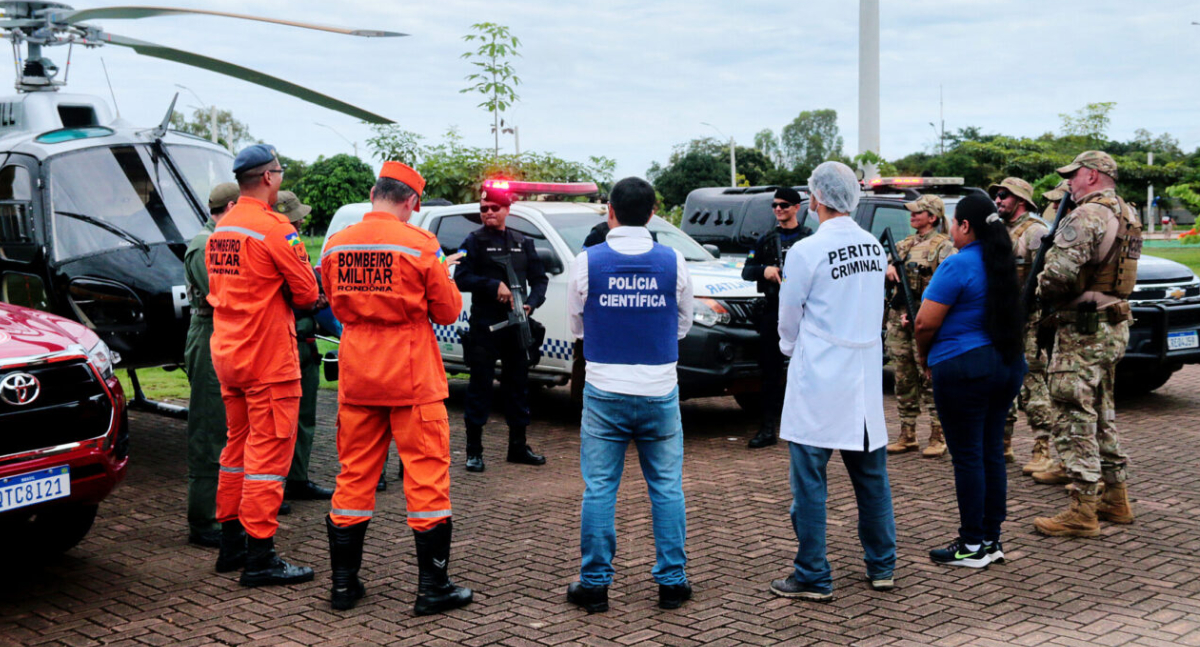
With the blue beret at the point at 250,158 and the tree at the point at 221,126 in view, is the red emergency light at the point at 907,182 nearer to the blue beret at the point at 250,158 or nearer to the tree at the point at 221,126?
the blue beret at the point at 250,158

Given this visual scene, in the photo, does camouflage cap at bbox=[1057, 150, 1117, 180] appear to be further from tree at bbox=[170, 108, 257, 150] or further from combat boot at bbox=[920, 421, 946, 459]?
tree at bbox=[170, 108, 257, 150]

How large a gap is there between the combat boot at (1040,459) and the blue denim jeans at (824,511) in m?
2.67

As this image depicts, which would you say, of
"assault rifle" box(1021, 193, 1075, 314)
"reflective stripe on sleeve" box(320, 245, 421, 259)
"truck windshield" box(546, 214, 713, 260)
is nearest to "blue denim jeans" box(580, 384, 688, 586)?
"reflective stripe on sleeve" box(320, 245, 421, 259)

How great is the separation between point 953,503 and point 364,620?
3.72m

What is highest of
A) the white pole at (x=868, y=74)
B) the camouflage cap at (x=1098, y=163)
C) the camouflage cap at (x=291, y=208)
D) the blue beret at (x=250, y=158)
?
the white pole at (x=868, y=74)

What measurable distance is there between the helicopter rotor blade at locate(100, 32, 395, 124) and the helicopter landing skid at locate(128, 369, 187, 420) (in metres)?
3.03

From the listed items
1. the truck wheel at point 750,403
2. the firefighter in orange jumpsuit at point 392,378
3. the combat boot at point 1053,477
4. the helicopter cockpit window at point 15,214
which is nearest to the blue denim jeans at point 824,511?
the firefighter in orange jumpsuit at point 392,378

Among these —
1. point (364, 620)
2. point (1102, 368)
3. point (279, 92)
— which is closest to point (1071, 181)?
point (1102, 368)

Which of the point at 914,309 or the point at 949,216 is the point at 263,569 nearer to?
the point at 914,309

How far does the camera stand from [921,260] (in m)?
7.57

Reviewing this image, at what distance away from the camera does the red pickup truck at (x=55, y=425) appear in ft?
15.2

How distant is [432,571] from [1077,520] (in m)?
3.54

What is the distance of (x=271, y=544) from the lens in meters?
5.09

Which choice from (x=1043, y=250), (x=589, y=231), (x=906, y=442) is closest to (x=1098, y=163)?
(x=1043, y=250)
